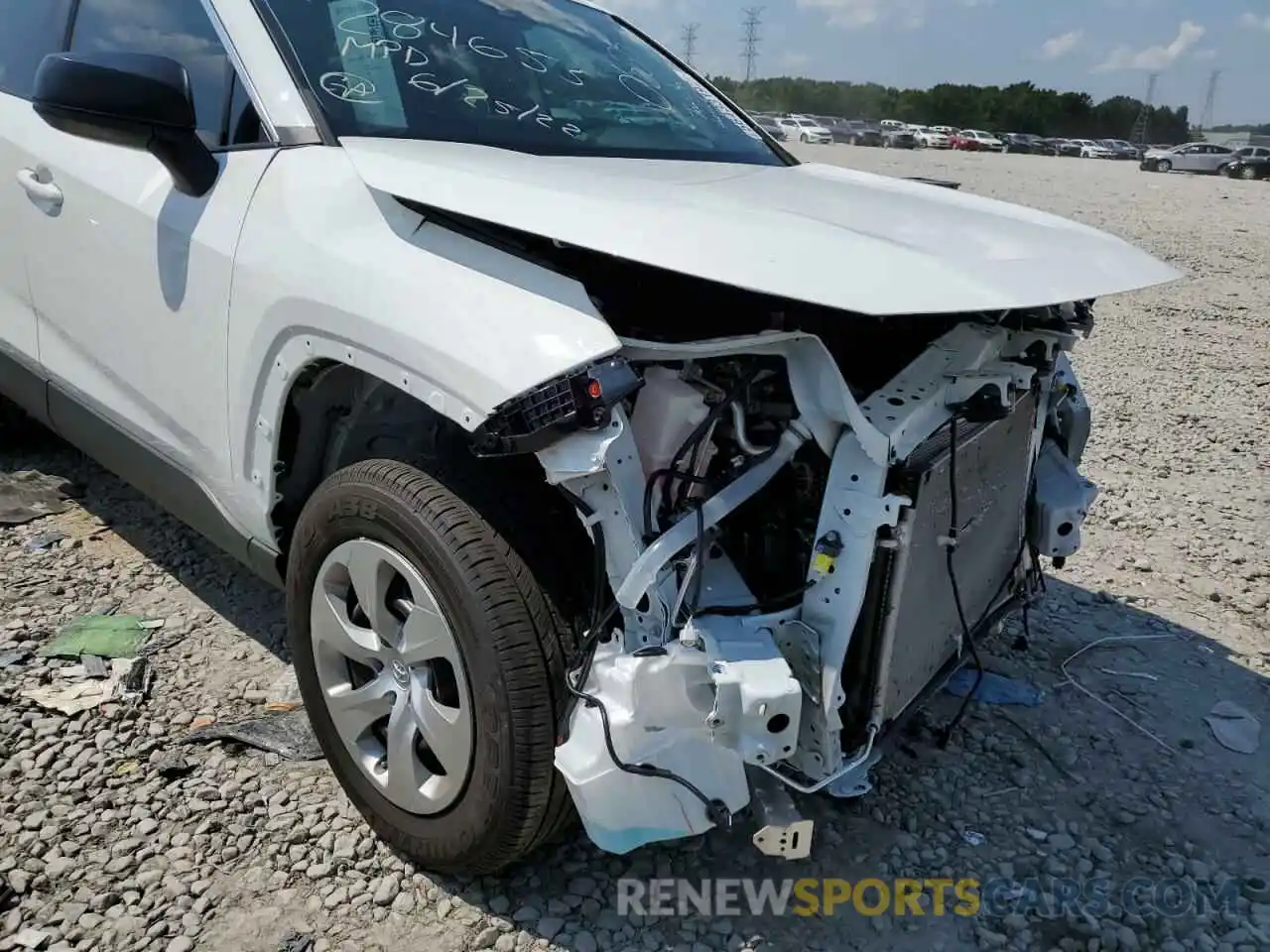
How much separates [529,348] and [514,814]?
0.89 m

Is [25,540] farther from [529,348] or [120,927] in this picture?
[529,348]

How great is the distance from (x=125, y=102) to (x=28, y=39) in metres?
1.52

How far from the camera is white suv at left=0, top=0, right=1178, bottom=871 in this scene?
5.88 ft

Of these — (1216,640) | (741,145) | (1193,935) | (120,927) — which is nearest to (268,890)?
(120,927)

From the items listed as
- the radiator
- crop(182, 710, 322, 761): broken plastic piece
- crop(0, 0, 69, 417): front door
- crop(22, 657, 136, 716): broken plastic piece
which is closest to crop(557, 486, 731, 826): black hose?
the radiator

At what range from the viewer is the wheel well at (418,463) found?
1961 mm

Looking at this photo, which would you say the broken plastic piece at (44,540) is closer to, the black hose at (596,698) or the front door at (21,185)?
the front door at (21,185)

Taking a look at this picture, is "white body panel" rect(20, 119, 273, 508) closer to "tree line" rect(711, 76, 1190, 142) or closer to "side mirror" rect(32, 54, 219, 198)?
"side mirror" rect(32, 54, 219, 198)

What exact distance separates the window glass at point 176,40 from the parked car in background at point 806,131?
43.1m

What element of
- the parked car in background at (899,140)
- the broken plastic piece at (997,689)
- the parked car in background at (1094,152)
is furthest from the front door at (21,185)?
the parked car in background at (1094,152)

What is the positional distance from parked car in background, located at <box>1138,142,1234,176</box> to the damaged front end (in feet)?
118

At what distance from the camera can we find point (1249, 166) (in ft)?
103

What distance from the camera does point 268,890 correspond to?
2182 mm

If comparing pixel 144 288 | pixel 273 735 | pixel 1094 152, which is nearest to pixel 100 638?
pixel 273 735
